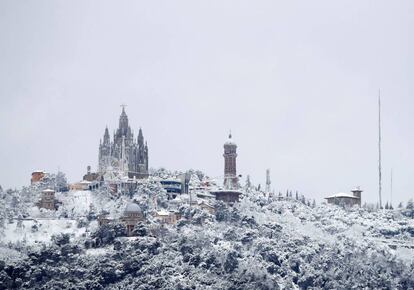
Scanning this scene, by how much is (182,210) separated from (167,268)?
923 inches

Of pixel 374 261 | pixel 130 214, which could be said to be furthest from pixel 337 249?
pixel 130 214

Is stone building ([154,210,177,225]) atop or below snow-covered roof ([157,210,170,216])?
below

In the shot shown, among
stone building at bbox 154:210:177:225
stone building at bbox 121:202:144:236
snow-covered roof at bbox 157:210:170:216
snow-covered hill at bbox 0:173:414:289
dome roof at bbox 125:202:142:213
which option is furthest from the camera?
snow-covered roof at bbox 157:210:170:216

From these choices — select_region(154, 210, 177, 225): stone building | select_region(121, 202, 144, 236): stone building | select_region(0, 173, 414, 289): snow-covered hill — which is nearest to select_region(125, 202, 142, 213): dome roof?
select_region(121, 202, 144, 236): stone building

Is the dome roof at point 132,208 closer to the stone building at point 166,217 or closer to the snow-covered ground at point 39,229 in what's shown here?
the stone building at point 166,217

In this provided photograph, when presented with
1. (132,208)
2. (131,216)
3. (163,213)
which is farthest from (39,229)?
(163,213)

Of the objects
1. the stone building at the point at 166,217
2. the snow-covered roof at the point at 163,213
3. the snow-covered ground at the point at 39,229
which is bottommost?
the snow-covered ground at the point at 39,229

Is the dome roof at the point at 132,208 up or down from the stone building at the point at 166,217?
up

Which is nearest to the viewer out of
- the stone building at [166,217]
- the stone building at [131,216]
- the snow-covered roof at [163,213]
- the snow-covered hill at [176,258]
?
the snow-covered hill at [176,258]

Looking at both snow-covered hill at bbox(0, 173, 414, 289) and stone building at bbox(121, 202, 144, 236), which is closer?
snow-covered hill at bbox(0, 173, 414, 289)

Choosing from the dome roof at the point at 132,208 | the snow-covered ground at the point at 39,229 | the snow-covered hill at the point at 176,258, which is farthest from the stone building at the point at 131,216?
the snow-covered ground at the point at 39,229

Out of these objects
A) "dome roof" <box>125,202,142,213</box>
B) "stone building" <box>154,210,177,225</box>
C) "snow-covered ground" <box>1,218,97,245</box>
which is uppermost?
"dome roof" <box>125,202,142,213</box>

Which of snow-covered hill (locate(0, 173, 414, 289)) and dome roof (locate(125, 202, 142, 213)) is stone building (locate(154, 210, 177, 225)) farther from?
dome roof (locate(125, 202, 142, 213))

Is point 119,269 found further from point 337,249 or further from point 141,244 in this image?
point 337,249
